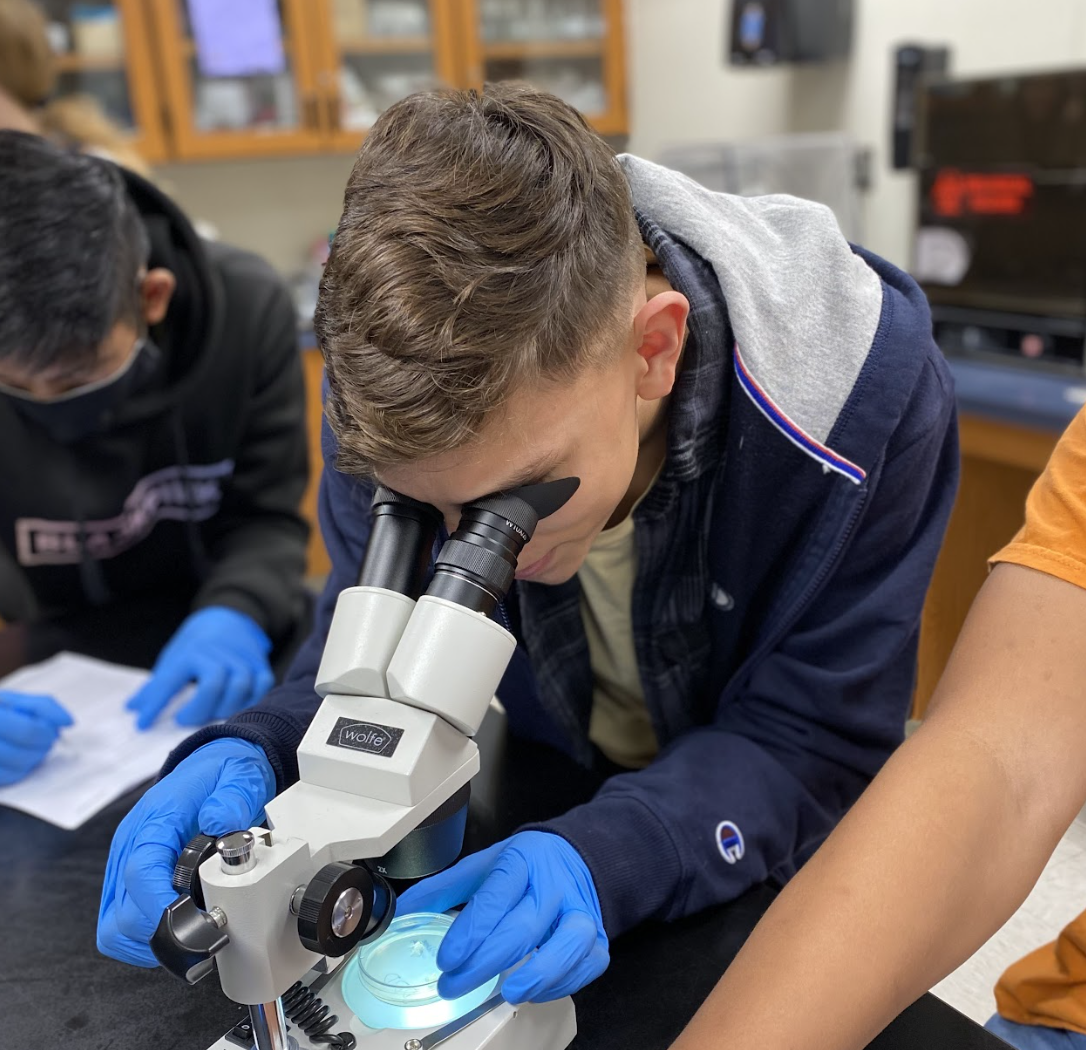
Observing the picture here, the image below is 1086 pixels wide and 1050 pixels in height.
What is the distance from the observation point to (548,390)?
79 centimetres

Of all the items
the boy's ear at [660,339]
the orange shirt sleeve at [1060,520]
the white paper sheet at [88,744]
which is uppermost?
the boy's ear at [660,339]

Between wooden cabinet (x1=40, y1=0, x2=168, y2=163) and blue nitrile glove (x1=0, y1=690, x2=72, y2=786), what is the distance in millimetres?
2878

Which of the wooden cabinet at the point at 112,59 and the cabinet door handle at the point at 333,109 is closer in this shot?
the wooden cabinet at the point at 112,59

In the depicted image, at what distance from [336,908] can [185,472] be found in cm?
123

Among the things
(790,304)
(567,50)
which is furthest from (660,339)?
(567,50)

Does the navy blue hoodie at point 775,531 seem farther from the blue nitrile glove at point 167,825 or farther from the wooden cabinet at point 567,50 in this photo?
the wooden cabinet at point 567,50

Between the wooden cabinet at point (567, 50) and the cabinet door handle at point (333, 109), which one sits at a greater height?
the wooden cabinet at point (567, 50)

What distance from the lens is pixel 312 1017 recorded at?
0.74 m

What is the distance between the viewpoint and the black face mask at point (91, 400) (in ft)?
4.61

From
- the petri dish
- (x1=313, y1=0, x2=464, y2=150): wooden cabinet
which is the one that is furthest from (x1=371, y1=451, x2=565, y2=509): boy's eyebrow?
(x1=313, y1=0, x2=464, y2=150): wooden cabinet

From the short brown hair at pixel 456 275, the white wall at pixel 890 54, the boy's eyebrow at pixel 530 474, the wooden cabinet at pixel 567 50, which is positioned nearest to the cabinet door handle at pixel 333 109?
the wooden cabinet at pixel 567 50

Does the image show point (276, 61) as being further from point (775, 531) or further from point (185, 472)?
point (775, 531)

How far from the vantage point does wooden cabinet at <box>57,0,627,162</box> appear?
357 cm

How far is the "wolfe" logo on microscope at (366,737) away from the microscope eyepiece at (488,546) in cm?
10
